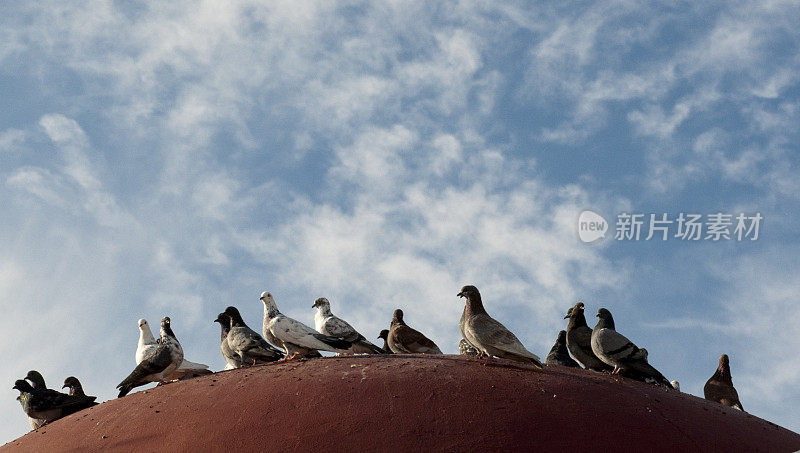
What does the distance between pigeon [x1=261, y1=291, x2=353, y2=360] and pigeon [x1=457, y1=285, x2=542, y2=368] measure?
302 cm

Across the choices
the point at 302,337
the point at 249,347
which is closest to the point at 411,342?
the point at 302,337

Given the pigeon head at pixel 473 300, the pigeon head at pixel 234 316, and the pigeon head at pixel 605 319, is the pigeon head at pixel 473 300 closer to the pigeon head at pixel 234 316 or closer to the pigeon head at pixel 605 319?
the pigeon head at pixel 605 319

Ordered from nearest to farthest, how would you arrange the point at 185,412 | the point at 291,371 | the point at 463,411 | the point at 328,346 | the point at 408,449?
the point at 408,449 → the point at 463,411 → the point at 185,412 → the point at 291,371 → the point at 328,346

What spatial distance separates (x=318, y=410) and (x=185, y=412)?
6.82 ft

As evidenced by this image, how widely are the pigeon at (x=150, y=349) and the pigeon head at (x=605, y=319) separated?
732cm

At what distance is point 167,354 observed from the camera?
54.1ft

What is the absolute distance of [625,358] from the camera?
48.2ft

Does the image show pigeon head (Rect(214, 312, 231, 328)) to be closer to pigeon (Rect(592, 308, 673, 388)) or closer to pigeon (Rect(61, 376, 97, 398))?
pigeon (Rect(61, 376, 97, 398))

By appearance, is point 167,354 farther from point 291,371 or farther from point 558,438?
point 558,438

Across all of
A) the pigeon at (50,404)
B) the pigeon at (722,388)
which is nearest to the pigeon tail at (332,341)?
the pigeon at (50,404)

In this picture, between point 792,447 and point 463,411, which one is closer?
point 463,411

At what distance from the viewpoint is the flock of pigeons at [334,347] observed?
1455 cm

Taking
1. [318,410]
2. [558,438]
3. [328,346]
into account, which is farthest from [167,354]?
[558,438]

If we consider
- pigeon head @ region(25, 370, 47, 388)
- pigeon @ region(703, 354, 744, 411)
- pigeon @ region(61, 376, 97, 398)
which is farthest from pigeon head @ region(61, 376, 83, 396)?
pigeon @ region(703, 354, 744, 411)
